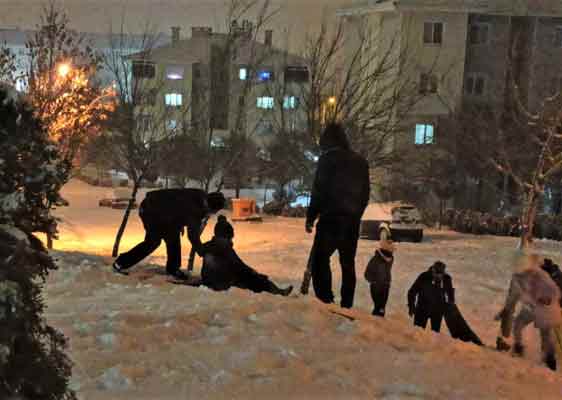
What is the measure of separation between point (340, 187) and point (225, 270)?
2167 millimetres

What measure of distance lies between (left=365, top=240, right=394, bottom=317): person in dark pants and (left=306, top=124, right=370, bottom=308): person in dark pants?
1358mm

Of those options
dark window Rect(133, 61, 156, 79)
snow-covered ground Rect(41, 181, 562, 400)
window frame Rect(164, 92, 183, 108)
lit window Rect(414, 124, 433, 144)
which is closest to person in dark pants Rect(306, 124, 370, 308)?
snow-covered ground Rect(41, 181, 562, 400)

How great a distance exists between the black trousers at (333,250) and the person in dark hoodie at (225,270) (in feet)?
3.48

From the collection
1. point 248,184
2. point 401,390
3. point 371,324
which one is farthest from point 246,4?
point 248,184

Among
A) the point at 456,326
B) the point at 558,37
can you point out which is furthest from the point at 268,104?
the point at 456,326

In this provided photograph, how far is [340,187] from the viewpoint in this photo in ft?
23.6

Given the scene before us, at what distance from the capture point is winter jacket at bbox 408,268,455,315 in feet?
27.6

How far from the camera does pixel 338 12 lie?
34.7 meters

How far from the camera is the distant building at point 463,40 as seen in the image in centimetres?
3400

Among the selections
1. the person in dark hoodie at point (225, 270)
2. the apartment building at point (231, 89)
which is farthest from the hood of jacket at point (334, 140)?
the apartment building at point (231, 89)

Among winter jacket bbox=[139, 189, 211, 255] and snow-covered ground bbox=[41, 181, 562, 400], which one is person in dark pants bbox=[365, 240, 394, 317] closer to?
snow-covered ground bbox=[41, 181, 562, 400]

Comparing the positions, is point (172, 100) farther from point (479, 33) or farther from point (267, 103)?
point (479, 33)

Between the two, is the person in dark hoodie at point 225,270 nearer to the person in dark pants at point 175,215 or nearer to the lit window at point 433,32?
the person in dark pants at point 175,215

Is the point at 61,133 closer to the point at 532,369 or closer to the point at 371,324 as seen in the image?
the point at 371,324
